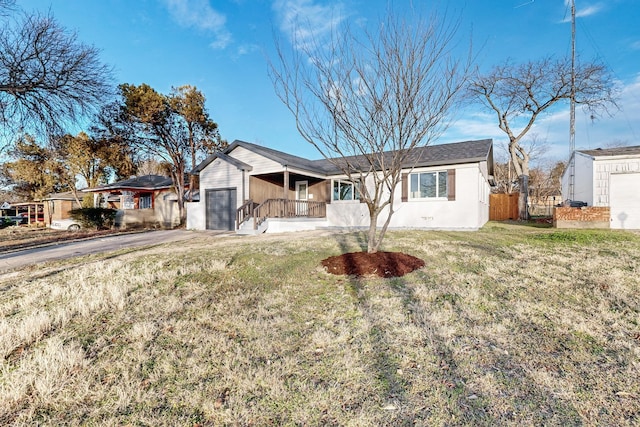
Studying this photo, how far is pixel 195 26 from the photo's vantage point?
1154 centimetres

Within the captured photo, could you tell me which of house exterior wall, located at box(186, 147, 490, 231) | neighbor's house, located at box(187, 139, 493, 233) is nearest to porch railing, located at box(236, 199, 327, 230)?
neighbor's house, located at box(187, 139, 493, 233)

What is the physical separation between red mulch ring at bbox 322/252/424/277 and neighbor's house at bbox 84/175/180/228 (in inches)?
687

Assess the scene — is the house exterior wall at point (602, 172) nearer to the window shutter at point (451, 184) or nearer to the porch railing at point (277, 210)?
the window shutter at point (451, 184)

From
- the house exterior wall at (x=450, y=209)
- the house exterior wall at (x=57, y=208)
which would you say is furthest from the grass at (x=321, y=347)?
the house exterior wall at (x=57, y=208)

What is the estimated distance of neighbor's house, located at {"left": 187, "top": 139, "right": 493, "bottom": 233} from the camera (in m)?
11.8

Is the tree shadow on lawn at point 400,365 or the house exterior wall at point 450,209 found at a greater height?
the house exterior wall at point 450,209

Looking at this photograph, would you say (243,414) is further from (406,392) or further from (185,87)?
(185,87)

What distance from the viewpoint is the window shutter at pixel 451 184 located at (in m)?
11.8

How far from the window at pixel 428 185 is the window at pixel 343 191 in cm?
285

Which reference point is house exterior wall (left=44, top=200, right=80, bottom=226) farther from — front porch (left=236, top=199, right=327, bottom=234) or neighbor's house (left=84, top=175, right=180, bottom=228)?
front porch (left=236, top=199, right=327, bottom=234)

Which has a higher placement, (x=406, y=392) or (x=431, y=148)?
(x=431, y=148)

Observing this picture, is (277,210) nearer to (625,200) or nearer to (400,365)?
(400,365)

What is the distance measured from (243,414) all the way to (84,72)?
40.6ft

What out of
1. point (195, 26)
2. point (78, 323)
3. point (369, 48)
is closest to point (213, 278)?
point (78, 323)
